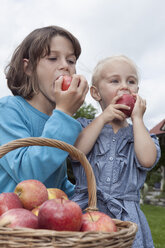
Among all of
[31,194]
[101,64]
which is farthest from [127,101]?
[31,194]

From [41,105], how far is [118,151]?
2.57 feet

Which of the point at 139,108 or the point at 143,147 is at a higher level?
the point at 139,108

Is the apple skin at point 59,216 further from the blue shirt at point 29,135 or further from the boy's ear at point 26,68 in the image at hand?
the boy's ear at point 26,68

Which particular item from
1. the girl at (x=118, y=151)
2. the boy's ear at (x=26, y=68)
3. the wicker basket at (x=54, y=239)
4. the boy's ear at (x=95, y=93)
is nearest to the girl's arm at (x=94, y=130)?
the girl at (x=118, y=151)

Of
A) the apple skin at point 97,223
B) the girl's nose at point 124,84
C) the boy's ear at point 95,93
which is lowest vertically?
the apple skin at point 97,223

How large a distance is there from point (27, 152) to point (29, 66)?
1011mm

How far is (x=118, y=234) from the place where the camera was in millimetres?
1224

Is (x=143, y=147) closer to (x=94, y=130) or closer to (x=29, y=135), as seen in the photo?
(x=94, y=130)

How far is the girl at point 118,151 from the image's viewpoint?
2.02 m

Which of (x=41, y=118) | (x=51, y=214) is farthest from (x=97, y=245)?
(x=41, y=118)

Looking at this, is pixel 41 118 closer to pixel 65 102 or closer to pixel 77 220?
pixel 65 102

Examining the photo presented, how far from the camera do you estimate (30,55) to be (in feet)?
8.30

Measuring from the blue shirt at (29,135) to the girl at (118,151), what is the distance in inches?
10.5

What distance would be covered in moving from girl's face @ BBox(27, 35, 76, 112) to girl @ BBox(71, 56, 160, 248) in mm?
294
